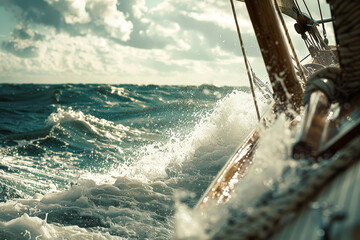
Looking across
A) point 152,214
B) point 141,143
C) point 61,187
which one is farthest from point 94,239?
point 141,143

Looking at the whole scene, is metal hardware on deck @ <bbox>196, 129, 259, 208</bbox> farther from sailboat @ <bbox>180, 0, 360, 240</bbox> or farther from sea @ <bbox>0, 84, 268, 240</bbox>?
sea @ <bbox>0, 84, 268, 240</bbox>

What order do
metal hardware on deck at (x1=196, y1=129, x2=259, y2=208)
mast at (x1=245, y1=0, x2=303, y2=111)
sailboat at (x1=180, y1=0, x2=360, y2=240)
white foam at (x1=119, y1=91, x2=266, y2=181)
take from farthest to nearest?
1. white foam at (x1=119, y1=91, x2=266, y2=181)
2. mast at (x1=245, y1=0, x2=303, y2=111)
3. metal hardware on deck at (x1=196, y1=129, x2=259, y2=208)
4. sailboat at (x1=180, y1=0, x2=360, y2=240)

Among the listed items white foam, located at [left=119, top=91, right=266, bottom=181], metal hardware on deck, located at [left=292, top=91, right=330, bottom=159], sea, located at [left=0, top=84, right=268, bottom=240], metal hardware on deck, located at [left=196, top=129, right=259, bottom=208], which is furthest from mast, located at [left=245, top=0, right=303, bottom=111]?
white foam, located at [left=119, top=91, right=266, bottom=181]

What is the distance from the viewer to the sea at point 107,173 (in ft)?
11.6

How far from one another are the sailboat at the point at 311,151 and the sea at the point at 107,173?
0.24 m

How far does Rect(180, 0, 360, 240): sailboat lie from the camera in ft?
2.92

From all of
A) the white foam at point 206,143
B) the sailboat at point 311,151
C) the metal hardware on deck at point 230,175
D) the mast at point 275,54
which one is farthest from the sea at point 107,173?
the mast at point 275,54

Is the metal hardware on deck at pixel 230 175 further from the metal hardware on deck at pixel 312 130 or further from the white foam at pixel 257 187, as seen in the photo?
the metal hardware on deck at pixel 312 130

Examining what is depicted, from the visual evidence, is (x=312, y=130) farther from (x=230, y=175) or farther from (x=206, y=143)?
(x=206, y=143)

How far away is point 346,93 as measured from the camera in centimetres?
169

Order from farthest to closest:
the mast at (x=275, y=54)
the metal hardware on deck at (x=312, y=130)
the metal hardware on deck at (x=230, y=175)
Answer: the mast at (x=275, y=54) → the metal hardware on deck at (x=230, y=175) → the metal hardware on deck at (x=312, y=130)

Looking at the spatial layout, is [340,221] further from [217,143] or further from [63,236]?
[217,143]

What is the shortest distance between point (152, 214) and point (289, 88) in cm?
230

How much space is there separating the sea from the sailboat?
0.80 ft
